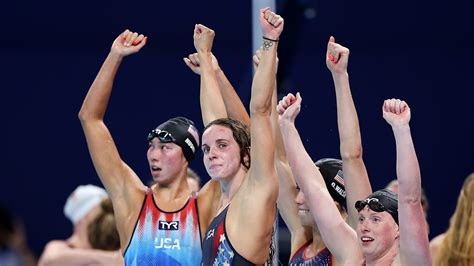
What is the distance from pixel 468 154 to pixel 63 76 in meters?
3.35

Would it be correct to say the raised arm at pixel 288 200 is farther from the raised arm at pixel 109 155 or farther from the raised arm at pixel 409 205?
the raised arm at pixel 409 205

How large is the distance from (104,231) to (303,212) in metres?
1.60

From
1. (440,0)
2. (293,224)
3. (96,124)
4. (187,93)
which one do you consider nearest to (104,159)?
(96,124)

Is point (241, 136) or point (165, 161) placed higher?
point (241, 136)

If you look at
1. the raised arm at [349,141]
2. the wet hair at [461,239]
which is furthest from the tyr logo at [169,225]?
the wet hair at [461,239]

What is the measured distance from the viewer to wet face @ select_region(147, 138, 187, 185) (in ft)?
18.6

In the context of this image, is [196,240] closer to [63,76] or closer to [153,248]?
[153,248]

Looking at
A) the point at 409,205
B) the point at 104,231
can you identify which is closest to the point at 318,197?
the point at 409,205

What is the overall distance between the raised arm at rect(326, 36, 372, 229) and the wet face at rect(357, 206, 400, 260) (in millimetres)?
432

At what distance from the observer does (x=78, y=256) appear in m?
6.62

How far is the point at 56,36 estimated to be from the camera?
9328mm

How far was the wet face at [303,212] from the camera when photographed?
5.40 m

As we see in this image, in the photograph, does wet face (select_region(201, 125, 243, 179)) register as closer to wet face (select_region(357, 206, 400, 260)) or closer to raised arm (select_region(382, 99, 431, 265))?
wet face (select_region(357, 206, 400, 260))

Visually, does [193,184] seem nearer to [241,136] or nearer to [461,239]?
[241,136]
